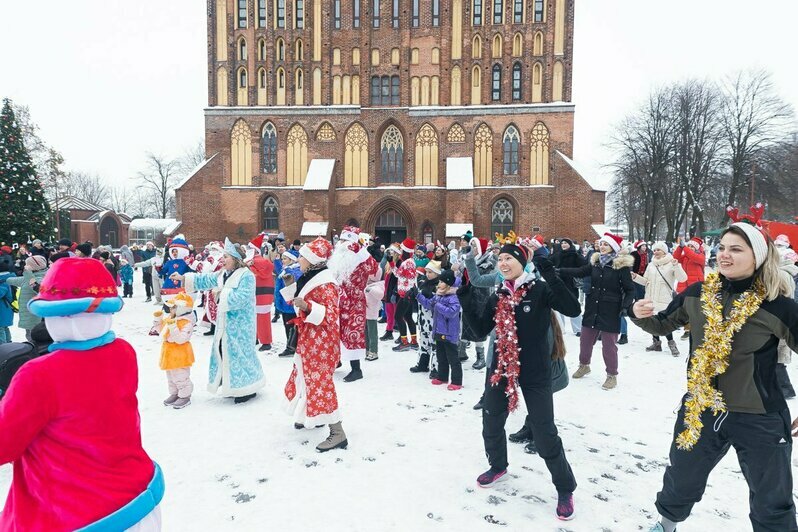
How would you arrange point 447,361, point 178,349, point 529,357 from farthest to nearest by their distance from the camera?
point 447,361 → point 178,349 → point 529,357

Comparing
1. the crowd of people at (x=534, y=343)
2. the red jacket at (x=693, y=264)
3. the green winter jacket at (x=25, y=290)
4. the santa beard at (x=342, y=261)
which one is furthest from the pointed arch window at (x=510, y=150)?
the green winter jacket at (x=25, y=290)

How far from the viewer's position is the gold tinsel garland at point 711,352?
248 cm

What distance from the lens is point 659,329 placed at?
2875mm

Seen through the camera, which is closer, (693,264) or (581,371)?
(581,371)

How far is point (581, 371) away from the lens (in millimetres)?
6738

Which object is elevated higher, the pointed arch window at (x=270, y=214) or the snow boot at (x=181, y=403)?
the pointed arch window at (x=270, y=214)

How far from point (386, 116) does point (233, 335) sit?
22.7 m


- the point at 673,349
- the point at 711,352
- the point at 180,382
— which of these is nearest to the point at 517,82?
the point at 673,349

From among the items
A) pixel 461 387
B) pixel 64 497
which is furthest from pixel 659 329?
pixel 461 387

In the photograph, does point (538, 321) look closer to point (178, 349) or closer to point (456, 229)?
point (178, 349)

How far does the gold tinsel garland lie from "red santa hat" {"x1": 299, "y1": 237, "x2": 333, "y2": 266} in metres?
3.16

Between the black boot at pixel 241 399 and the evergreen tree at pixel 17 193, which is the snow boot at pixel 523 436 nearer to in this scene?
the black boot at pixel 241 399

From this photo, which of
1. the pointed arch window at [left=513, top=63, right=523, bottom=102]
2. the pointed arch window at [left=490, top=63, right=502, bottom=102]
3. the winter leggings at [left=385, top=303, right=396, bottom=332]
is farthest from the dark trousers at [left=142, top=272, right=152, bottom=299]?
the pointed arch window at [left=513, top=63, right=523, bottom=102]

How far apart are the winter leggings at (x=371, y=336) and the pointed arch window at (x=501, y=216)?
18997 mm
